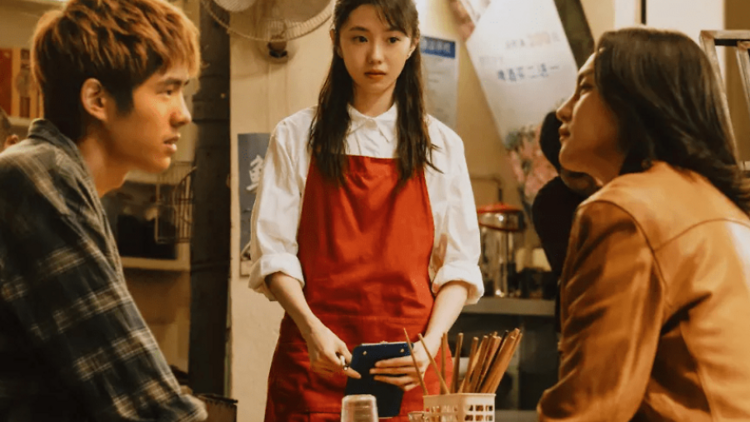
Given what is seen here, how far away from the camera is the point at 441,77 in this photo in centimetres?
456

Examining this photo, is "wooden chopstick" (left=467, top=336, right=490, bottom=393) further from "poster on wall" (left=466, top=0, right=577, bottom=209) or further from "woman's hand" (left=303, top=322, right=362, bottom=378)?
"poster on wall" (left=466, top=0, right=577, bottom=209)

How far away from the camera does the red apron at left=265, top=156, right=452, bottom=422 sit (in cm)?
230

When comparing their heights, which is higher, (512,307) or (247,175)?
(247,175)

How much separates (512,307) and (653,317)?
285 centimetres

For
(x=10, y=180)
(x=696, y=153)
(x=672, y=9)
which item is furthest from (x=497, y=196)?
(x=10, y=180)

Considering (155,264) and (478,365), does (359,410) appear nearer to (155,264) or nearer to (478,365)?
(478,365)

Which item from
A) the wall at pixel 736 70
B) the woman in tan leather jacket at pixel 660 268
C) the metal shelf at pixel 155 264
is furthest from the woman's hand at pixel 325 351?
the wall at pixel 736 70

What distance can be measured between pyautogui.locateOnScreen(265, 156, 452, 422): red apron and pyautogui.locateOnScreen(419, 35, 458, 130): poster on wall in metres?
2.07

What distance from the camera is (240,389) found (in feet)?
13.1

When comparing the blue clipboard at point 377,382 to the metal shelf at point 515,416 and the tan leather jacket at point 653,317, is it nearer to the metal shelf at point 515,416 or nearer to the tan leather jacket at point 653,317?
the tan leather jacket at point 653,317

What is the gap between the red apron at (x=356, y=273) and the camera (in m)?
2.30

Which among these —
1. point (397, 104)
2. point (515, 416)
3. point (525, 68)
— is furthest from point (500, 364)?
point (525, 68)

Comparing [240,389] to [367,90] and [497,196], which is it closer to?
[497,196]

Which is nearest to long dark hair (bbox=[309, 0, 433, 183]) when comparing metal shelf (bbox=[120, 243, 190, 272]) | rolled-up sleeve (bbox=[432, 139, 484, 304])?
rolled-up sleeve (bbox=[432, 139, 484, 304])
